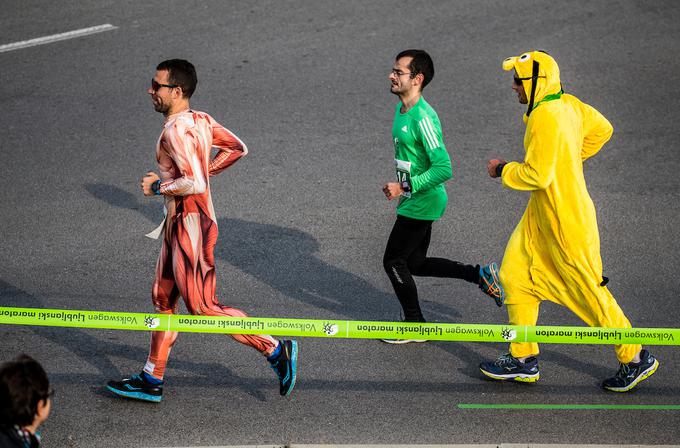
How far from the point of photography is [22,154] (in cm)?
1020

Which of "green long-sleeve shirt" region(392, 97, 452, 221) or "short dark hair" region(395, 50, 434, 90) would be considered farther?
"short dark hair" region(395, 50, 434, 90)

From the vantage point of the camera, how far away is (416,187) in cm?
688

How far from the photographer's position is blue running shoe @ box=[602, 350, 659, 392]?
659 centimetres

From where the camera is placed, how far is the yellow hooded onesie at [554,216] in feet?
20.4

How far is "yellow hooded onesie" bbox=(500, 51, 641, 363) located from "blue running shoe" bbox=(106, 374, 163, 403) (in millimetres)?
2275

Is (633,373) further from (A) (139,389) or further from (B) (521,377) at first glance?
(A) (139,389)

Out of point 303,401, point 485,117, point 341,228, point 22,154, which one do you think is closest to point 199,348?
point 303,401

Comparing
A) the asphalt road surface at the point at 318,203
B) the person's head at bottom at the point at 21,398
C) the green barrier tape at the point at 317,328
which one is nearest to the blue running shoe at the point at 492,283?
the asphalt road surface at the point at 318,203

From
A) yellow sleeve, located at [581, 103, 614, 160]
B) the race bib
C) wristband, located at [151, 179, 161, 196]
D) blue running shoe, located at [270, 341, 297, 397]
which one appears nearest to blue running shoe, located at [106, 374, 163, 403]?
blue running shoe, located at [270, 341, 297, 397]

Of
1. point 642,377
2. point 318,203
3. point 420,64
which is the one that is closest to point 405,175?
point 420,64

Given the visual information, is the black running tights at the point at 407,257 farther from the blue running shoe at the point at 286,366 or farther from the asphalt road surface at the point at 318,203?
the blue running shoe at the point at 286,366

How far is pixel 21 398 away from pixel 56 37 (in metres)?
9.79

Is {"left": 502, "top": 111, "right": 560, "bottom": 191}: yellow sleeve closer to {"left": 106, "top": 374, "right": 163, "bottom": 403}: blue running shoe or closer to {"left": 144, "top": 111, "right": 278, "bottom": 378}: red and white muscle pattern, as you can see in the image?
{"left": 144, "top": 111, "right": 278, "bottom": 378}: red and white muscle pattern

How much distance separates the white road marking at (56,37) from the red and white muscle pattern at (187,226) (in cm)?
717
